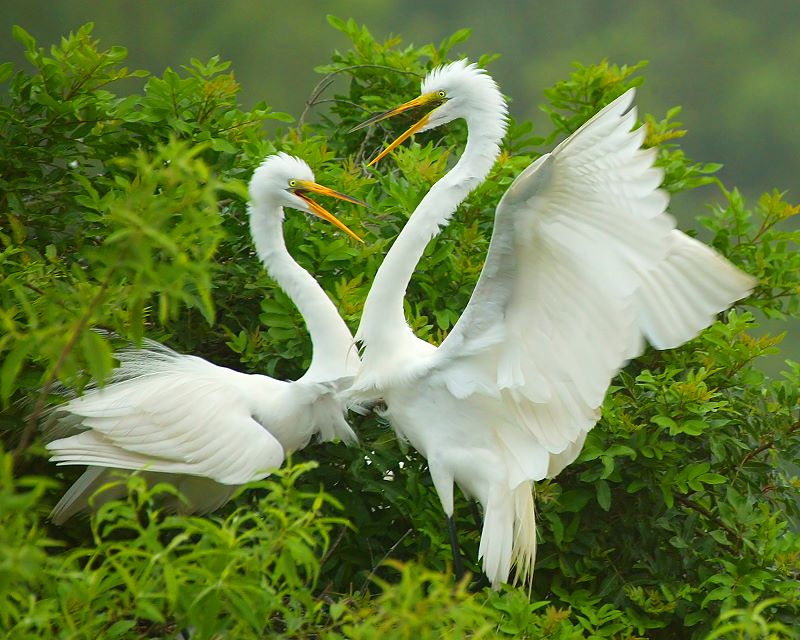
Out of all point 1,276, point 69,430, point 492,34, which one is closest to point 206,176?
point 1,276

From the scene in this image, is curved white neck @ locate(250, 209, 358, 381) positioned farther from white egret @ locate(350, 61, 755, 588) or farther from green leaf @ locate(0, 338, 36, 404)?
green leaf @ locate(0, 338, 36, 404)

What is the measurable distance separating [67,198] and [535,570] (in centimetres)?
148

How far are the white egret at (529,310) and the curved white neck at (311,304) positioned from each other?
0.22 ft

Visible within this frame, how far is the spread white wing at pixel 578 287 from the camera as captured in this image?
2.01 metres

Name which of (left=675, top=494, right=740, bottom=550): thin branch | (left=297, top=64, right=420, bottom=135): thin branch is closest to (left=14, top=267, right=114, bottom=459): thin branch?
(left=675, top=494, right=740, bottom=550): thin branch

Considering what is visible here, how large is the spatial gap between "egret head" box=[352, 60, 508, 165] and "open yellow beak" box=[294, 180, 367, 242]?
Result: 0.62 feet

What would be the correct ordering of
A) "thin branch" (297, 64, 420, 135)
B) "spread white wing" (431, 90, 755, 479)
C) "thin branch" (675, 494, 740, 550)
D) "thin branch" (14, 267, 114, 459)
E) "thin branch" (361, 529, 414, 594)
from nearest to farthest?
1. "thin branch" (14, 267, 114, 459)
2. "spread white wing" (431, 90, 755, 479)
3. "thin branch" (361, 529, 414, 594)
4. "thin branch" (675, 494, 740, 550)
5. "thin branch" (297, 64, 420, 135)

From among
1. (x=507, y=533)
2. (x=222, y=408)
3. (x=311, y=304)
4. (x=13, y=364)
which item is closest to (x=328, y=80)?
(x=311, y=304)

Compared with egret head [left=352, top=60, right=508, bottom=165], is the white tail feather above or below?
below

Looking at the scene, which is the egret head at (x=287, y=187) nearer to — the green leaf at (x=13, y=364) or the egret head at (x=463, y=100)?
the egret head at (x=463, y=100)

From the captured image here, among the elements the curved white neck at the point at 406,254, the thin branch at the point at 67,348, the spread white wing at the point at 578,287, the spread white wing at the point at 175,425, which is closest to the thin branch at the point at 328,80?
the curved white neck at the point at 406,254

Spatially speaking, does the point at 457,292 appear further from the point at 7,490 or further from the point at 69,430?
the point at 7,490

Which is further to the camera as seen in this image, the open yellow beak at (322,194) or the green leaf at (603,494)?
the open yellow beak at (322,194)

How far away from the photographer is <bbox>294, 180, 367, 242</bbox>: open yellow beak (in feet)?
8.81
